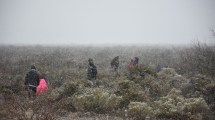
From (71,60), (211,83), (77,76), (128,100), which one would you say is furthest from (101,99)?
(71,60)

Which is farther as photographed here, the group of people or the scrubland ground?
the group of people

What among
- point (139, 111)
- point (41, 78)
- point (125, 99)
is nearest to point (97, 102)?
point (125, 99)

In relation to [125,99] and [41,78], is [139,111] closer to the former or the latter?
[125,99]

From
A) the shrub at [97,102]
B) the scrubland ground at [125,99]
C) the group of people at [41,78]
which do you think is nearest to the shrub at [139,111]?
the scrubland ground at [125,99]

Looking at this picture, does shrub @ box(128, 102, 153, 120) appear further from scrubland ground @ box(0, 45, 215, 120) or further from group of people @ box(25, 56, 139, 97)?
group of people @ box(25, 56, 139, 97)

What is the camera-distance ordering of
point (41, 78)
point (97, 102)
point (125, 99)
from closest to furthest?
point (97, 102)
point (125, 99)
point (41, 78)

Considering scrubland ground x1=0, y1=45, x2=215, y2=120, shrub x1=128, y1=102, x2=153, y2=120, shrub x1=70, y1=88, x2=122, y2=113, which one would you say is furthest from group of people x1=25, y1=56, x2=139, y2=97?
shrub x1=128, y1=102, x2=153, y2=120

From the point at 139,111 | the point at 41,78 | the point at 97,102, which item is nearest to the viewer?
the point at 139,111

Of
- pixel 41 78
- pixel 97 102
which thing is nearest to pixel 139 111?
pixel 97 102

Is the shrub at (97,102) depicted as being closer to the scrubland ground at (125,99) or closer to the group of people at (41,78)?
the scrubland ground at (125,99)

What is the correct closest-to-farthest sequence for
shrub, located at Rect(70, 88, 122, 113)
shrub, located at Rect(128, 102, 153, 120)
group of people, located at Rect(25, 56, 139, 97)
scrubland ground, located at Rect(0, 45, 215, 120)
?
scrubland ground, located at Rect(0, 45, 215, 120) < shrub, located at Rect(128, 102, 153, 120) < group of people, located at Rect(25, 56, 139, 97) < shrub, located at Rect(70, 88, 122, 113)

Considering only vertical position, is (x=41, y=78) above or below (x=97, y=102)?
A: above

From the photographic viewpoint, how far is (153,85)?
2230 cm

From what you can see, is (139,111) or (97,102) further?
(97,102)
